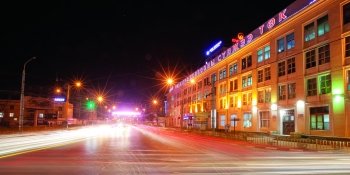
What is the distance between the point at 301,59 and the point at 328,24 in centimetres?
614

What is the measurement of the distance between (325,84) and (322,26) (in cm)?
624

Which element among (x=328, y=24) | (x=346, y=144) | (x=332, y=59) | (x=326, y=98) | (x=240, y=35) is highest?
(x=240, y=35)

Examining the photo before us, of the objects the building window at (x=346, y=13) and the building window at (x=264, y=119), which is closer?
the building window at (x=346, y=13)

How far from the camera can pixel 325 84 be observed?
39.9m

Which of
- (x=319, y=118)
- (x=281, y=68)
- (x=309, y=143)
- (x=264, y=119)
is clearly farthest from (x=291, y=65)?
(x=309, y=143)

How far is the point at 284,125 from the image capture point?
48781mm

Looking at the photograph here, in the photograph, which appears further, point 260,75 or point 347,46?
point 260,75

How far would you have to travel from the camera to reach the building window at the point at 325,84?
39.2 metres

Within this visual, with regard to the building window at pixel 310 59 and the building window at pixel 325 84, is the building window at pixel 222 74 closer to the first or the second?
the building window at pixel 310 59

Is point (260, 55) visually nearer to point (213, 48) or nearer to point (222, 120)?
point (222, 120)

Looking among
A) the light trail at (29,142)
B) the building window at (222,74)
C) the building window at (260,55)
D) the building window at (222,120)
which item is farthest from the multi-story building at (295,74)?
the light trail at (29,142)

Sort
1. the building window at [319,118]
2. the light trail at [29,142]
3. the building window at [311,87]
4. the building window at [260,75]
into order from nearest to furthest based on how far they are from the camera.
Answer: the light trail at [29,142] → the building window at [319,118] → the building window at [311,87] → the building window at [260,75]

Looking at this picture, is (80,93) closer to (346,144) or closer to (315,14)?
(315,14)

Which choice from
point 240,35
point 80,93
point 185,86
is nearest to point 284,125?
point 240,35
